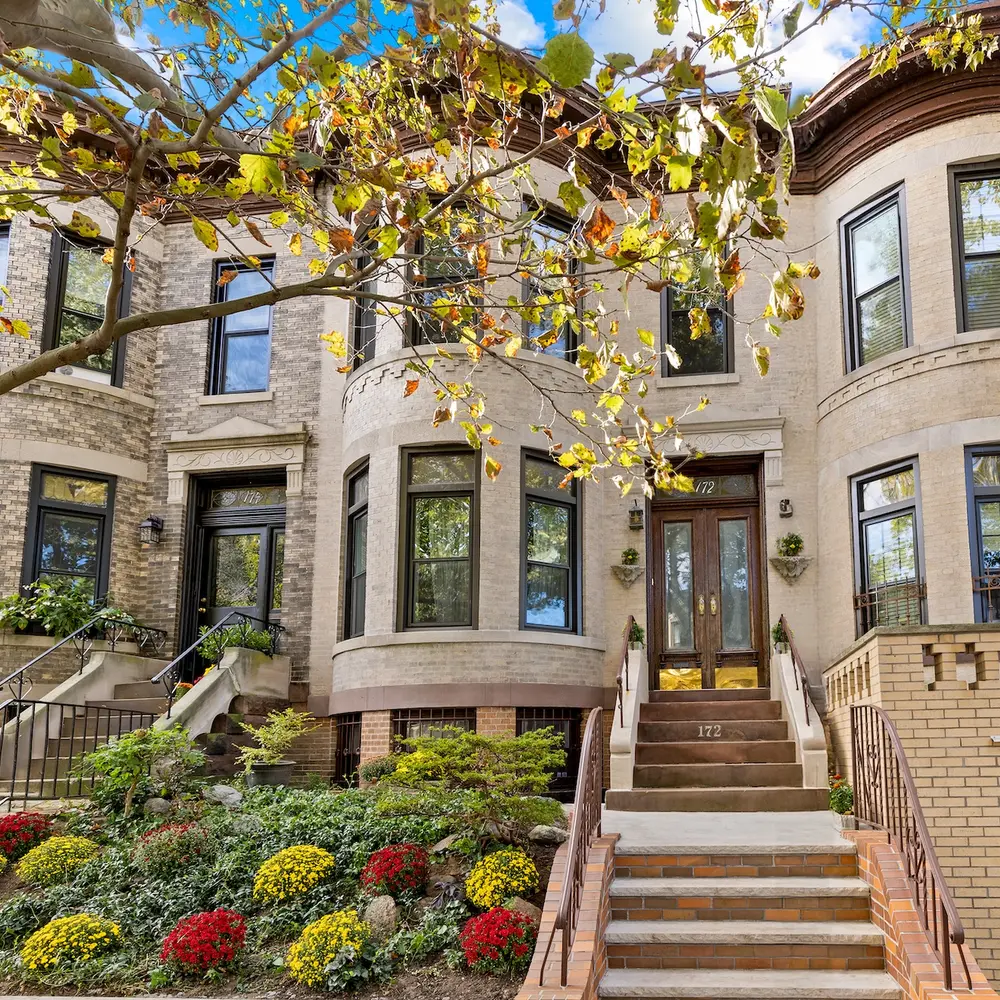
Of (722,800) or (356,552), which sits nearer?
(722,800)

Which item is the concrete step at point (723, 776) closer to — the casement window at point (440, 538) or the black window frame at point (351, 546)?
the casement window at point (440, 538)

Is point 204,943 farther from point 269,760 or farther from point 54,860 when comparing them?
point 269,760

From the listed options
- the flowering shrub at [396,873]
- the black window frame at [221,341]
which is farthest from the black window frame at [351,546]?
the flowering shrub at [396,873]

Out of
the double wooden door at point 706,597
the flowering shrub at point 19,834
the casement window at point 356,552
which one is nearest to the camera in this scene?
the flowering shrub at point 19,834

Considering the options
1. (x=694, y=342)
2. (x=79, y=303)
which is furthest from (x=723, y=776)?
(x=79, y=303)

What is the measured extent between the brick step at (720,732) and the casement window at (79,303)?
9.35 metres

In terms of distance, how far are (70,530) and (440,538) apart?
18.1 ft

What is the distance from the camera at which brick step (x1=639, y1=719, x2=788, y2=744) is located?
11.5 m

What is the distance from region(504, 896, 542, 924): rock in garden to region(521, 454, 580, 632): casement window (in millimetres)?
5554

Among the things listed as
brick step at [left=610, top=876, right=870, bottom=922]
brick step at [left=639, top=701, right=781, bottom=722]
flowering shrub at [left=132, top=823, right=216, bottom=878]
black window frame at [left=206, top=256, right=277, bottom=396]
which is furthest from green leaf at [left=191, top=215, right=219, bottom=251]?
black window frame at [left=206, top=256, right=277, bottom=396]

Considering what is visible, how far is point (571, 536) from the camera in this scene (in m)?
13.7

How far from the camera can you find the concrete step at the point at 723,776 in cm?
1045

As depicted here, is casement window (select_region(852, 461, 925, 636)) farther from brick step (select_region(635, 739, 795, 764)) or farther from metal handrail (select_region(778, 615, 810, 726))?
brick step (select_region(635, 739, 795, 764))

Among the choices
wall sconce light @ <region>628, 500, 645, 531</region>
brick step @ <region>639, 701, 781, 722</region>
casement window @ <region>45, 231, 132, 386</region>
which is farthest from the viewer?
casement window @ <region>45, 231, 132, 386</region>
